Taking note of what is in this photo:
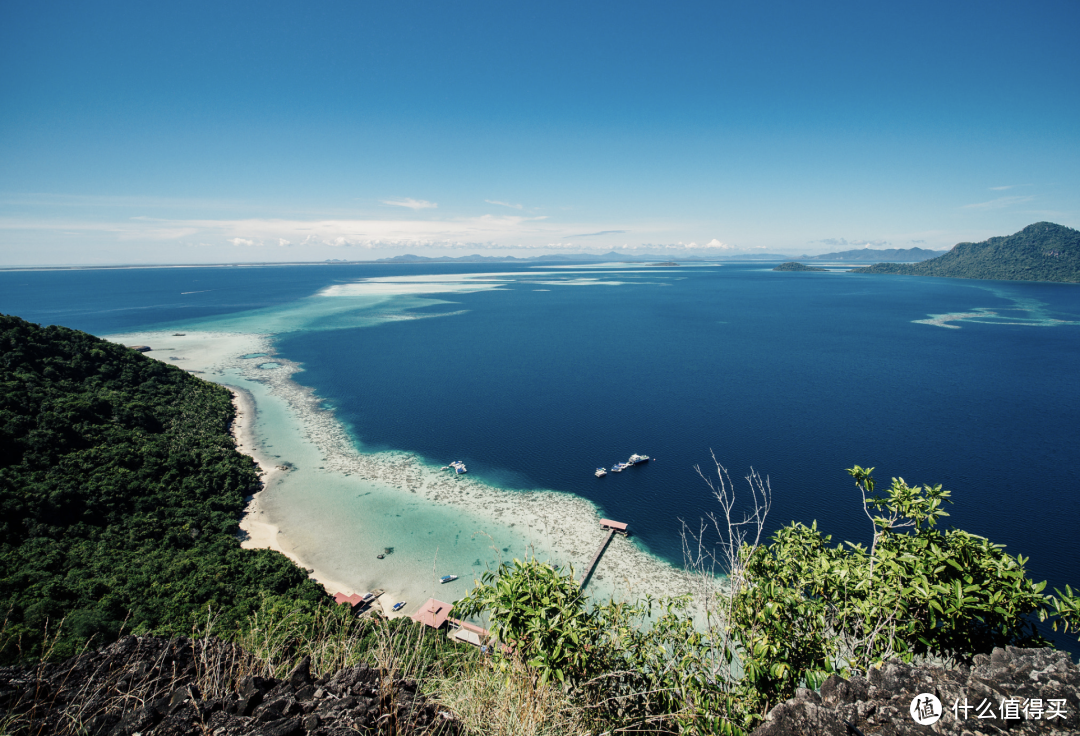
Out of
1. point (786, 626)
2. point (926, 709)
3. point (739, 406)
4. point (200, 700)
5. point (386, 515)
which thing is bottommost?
point (386, 515)

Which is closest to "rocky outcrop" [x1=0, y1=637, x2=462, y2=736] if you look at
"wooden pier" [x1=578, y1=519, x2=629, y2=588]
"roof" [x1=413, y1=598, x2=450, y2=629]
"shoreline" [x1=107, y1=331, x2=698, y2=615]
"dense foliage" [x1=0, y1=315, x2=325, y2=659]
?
"dense foliage" [x1=0, y1=315, x2=325, y2=659]

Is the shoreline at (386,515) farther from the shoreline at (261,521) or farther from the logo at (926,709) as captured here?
the logo at (926,709)

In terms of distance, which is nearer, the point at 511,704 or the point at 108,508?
the point at 511,704

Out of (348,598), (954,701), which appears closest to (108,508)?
(348,598)

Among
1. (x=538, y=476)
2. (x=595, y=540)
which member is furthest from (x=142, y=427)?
(x=595, y=540)

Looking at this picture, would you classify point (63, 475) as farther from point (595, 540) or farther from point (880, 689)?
point (880, 689)

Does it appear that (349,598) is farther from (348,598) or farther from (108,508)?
(108,508)
